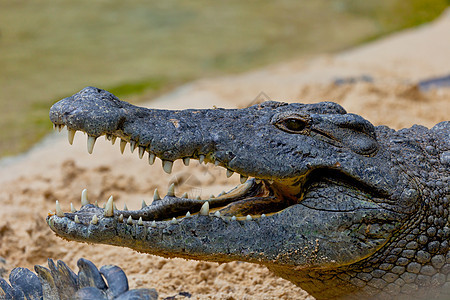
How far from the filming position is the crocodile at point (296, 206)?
9.21 feet

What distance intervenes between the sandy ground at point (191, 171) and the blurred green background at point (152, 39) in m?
1.93

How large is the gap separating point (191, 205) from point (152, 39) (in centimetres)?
1324

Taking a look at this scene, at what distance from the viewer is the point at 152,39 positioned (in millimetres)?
15773

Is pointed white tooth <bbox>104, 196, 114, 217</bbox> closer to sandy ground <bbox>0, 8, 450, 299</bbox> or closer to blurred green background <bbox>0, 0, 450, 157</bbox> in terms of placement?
sandy ground <bbox>0, 8, 450, 299</bbox>

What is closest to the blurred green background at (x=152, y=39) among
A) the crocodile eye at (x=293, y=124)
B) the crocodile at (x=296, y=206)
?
the crocodile at (x=296, y=206)

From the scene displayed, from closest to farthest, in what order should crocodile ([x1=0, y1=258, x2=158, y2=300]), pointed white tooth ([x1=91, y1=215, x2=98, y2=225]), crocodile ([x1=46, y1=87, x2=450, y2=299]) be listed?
1. crocodile ([x1=0, y1=258, x2=158, y2=300])
2. pointed white tooth ([x1=91, y1=215, x2=98, y2=225])
3. crocodile ([x1=46, y1=87, x2=450, y2=299])

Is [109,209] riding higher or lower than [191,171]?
lower

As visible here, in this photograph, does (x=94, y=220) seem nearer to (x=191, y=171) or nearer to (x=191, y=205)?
(x=191, y=205)

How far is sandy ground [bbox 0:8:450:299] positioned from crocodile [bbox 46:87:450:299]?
2.46ft

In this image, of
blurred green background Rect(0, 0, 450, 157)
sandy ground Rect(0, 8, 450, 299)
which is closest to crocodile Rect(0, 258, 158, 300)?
sandy ground Rect(0, 8, 450, 299)

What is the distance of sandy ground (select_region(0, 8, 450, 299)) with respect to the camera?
152 inches

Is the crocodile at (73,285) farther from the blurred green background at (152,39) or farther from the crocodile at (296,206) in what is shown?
the blurred green background at (152,39)

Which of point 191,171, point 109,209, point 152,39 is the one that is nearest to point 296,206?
point 109,209

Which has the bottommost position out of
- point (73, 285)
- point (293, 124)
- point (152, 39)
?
point (73, 285)
